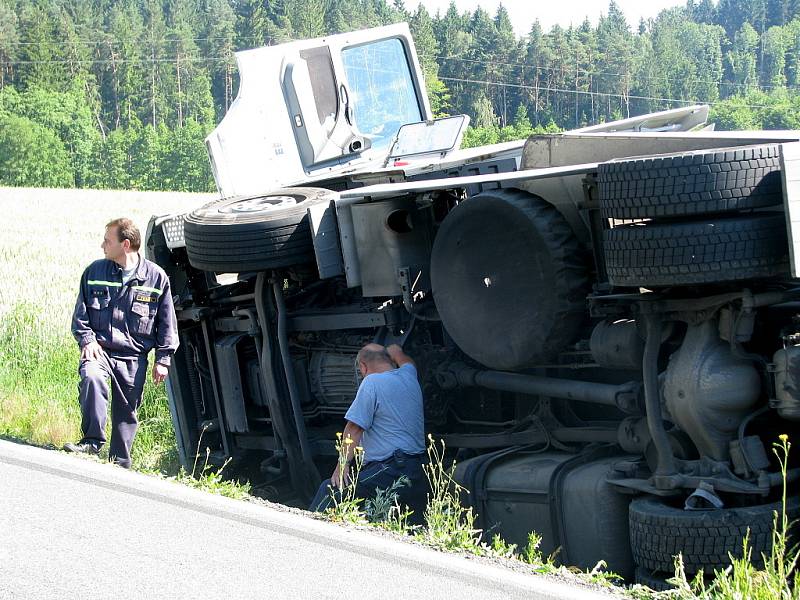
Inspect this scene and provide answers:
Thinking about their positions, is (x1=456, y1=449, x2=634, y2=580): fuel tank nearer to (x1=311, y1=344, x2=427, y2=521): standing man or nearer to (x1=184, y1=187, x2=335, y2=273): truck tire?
(x1=311, y1=344, x2=427, y2=521): standing man

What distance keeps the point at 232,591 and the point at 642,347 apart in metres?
2.38

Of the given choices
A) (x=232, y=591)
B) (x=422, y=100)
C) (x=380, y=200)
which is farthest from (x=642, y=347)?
(x=422, y=100)

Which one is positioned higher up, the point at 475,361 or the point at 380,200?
the point at 380,200

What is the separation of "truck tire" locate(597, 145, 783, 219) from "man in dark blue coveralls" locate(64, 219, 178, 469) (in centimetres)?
320

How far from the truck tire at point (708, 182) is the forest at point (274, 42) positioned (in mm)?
59425

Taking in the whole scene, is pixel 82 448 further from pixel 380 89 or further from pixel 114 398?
pixel 380 89

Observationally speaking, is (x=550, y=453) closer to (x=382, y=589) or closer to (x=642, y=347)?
(x=642, y=347)

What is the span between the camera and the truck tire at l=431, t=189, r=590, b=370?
544 cm

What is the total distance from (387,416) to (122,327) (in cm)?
173

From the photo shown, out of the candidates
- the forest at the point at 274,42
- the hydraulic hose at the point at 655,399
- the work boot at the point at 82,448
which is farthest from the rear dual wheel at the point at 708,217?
the forest at the point at 274,42

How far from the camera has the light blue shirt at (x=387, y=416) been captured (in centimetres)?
620

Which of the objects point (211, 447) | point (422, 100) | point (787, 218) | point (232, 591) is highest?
point (422, 100)

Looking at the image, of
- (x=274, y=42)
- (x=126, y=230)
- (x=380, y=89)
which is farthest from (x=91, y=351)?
(x=274, y=42)

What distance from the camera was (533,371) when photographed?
624 centimetres
